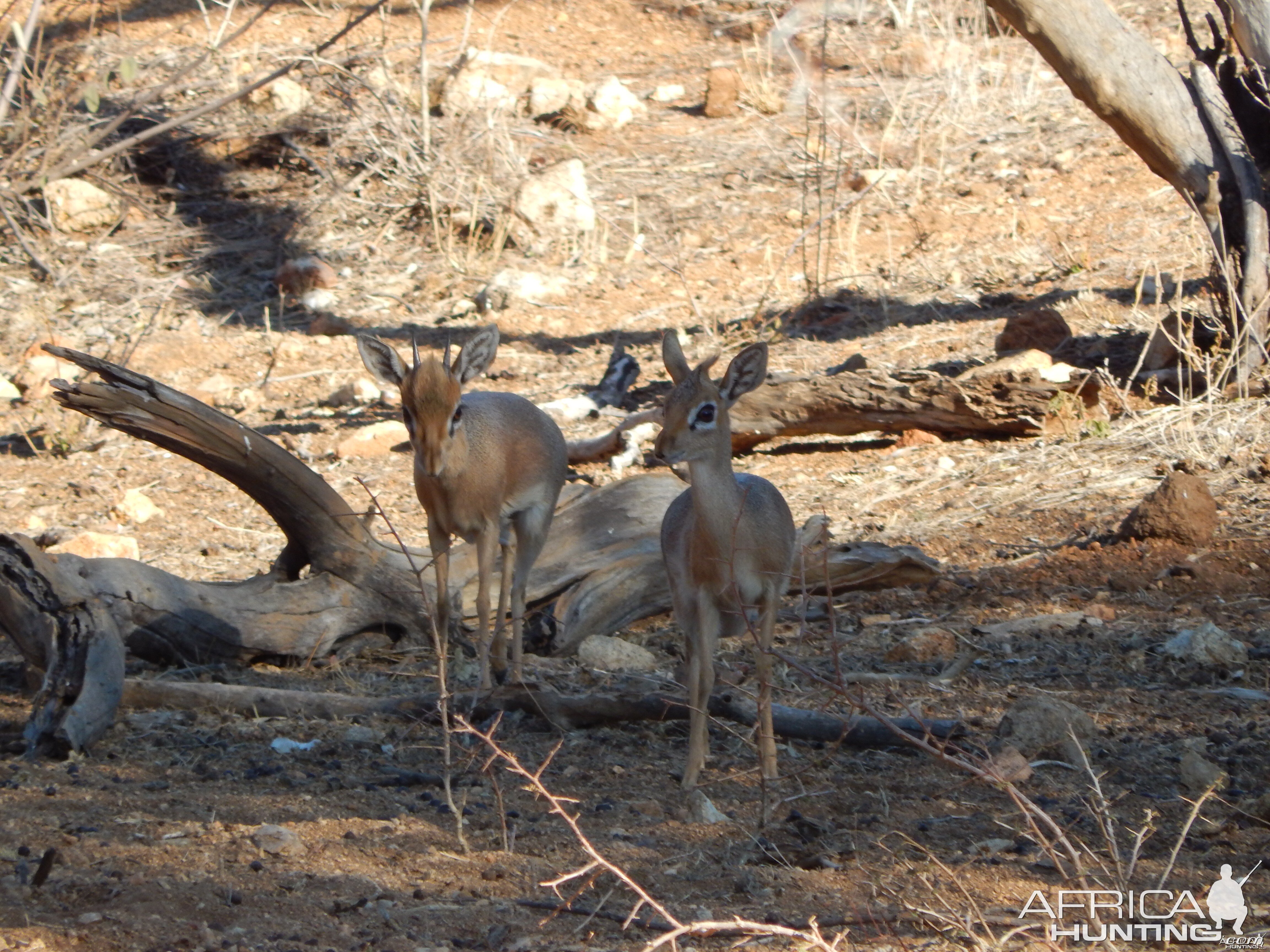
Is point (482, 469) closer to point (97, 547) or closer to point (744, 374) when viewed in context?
point (744, 374)

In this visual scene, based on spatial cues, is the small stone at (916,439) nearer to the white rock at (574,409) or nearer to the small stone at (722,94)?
the white rock at (574,409)

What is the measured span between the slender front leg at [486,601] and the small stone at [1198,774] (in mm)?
3023

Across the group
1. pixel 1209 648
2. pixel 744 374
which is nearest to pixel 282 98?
pixel 744 374

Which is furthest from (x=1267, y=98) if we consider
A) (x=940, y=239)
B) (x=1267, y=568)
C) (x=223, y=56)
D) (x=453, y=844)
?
(x=223, y=56)

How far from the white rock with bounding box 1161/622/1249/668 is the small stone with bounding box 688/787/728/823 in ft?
8.66

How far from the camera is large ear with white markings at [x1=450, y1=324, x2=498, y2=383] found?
6.23m

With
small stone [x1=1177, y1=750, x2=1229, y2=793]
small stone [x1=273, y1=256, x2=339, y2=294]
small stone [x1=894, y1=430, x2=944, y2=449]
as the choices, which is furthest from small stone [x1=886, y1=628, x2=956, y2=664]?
small stone [x1=273, y1=256, x2=339, y2=294]

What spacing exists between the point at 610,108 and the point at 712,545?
45.4 ft

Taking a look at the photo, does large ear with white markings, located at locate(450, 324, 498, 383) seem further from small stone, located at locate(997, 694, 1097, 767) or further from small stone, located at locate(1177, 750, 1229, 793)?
small stone, located at locate(1177, 750, 1229, 793)

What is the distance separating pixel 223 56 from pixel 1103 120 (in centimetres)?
1126

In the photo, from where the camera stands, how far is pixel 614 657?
21.4 feet

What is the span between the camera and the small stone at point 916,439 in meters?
9.60

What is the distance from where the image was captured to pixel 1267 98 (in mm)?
8367

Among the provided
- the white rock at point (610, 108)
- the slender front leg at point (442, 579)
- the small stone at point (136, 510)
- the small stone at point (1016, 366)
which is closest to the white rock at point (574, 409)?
the small stone at point (1016, 366)
